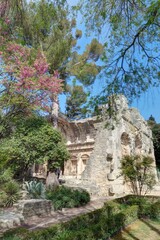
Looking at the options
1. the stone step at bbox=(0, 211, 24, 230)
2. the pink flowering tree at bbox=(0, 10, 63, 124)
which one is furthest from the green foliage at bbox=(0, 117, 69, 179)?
the stone step at bbox=(0, 211, 24, 230)

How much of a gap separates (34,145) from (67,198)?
3760mm

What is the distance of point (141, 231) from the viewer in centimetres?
580

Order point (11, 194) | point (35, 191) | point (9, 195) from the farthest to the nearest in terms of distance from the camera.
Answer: point (35, 191), point (11, 194), point (9, 195)

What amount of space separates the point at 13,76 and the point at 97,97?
6.47 metres

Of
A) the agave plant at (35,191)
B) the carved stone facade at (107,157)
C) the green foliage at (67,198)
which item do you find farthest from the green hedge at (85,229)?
the carved stone facade at (107,157)

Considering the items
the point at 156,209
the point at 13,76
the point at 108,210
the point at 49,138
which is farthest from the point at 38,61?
the point at 156,209

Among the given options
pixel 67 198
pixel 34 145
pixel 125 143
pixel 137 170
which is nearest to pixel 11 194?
pixel 67 198

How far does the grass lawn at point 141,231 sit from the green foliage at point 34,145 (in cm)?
585

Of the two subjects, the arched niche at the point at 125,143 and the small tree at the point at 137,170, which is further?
the arched niche at the point at 125,143

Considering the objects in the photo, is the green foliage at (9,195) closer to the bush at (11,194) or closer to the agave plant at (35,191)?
the bush at (11,194)

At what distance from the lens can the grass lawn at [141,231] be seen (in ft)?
17.0

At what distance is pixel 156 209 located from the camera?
7.74 meters

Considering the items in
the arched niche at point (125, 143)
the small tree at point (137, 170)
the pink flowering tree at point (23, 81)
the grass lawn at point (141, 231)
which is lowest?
the grass lawn at point (141, 231)

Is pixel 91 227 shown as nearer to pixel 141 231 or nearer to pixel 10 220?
pixel 141 231
